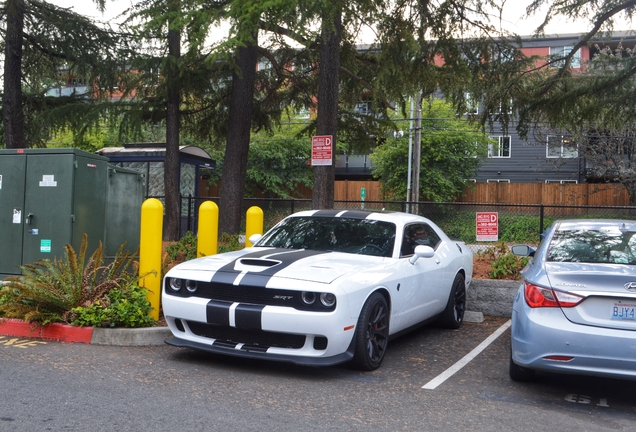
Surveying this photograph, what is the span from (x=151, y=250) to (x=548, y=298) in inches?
168

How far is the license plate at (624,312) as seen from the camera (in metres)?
4.78

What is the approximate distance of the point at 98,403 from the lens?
4.64m

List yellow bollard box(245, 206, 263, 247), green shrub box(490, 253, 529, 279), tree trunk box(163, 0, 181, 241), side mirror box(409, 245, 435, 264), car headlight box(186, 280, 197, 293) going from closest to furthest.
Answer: car headlight box(186, 280, 197, 293) < side mirror box(409, 245, 435, 264) < yellow bollard box(245, 206, 263, 247) < green shrub box(490, 253, 529, 279) < tree trunk box(163, 0, 181, 241)

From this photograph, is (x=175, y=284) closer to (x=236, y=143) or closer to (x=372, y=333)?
(x=372, y=333)

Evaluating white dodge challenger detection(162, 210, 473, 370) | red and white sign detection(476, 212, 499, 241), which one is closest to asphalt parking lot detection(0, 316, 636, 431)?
white dodge challenger detection(162, 210, 473, 370)

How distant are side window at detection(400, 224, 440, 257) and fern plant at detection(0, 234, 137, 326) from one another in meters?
3.09

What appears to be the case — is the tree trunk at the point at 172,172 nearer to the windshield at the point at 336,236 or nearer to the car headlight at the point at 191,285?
the windshield at the point at 336,236

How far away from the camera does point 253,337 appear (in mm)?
5676

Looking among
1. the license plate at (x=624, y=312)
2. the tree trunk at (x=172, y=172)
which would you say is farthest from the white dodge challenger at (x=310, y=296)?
the tree trunk at (x=172, y=172)

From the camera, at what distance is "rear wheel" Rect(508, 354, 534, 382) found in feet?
18.6

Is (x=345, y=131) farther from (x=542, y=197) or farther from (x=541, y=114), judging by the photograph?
(x=542, y=197)

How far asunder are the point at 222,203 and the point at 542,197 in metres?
22.7

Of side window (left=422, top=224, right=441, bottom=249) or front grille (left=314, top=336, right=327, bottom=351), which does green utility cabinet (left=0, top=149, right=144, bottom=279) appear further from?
side window (left=422, top=224, right=441, bottom=249)

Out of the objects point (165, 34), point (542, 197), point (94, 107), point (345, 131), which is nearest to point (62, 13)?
point (94, 107)
